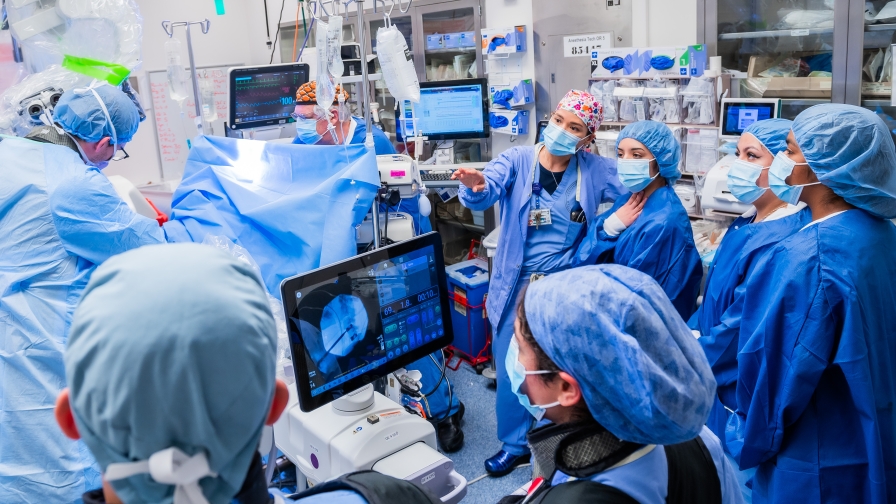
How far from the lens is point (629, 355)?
3.09ft

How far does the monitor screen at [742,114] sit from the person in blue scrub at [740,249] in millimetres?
841

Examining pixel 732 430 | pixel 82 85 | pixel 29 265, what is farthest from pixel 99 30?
pixel 732 430

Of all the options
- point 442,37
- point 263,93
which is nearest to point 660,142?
point 263,93

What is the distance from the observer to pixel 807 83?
2.96 meters

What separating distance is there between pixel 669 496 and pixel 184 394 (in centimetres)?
70

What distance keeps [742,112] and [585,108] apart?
786mm

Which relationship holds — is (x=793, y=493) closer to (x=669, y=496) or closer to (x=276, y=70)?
(x=669, y=496)

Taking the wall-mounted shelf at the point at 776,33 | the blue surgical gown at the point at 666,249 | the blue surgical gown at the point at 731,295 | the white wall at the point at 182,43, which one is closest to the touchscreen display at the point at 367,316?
the blue surgical gown at the point at 731,295

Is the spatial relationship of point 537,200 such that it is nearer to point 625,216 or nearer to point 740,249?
point 625,216

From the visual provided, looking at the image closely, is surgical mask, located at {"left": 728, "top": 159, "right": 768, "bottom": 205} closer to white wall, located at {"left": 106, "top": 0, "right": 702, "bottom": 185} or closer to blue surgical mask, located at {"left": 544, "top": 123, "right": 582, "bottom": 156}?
blue surgical mask, located at {"left": 544, "top": 123, "right": 582, "bottom": 156}

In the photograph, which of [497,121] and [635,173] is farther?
[497,121]

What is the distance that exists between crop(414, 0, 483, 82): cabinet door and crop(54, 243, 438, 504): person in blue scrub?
13.2 feet

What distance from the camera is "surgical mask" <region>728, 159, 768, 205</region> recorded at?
2191 millimetres

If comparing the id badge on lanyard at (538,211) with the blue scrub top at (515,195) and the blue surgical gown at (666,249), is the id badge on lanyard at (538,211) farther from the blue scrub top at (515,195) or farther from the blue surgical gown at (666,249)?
the blue surgical gown at (666,249)
